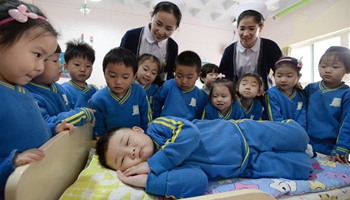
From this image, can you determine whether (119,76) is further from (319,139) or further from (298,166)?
(319,139)

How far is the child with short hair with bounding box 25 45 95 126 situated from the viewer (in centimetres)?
105

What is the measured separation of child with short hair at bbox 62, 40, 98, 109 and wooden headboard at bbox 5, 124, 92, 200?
51 cm

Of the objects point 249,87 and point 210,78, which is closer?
point 249,87

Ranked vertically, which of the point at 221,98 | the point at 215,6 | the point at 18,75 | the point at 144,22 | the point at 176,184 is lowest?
the point at 176,184

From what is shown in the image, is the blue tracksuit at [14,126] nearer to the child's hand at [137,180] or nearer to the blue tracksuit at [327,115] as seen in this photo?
the child's hand at [137,180]

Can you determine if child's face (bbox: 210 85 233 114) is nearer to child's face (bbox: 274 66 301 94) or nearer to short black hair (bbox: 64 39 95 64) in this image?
child's face (bbox: 274 66 301 94)

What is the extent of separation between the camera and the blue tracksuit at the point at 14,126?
615mm

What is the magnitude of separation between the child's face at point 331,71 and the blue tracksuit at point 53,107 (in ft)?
5.89

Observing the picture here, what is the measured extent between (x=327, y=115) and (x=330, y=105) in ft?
0.27

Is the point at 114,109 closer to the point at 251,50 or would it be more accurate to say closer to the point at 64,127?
the point at 64,127

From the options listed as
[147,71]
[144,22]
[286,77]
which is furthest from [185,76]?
[144,22]

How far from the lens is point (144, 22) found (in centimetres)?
487

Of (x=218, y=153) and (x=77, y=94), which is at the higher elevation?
(x=77, y=94)

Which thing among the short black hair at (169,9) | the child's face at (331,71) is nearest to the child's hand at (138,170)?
the short black hair at (169,9)
